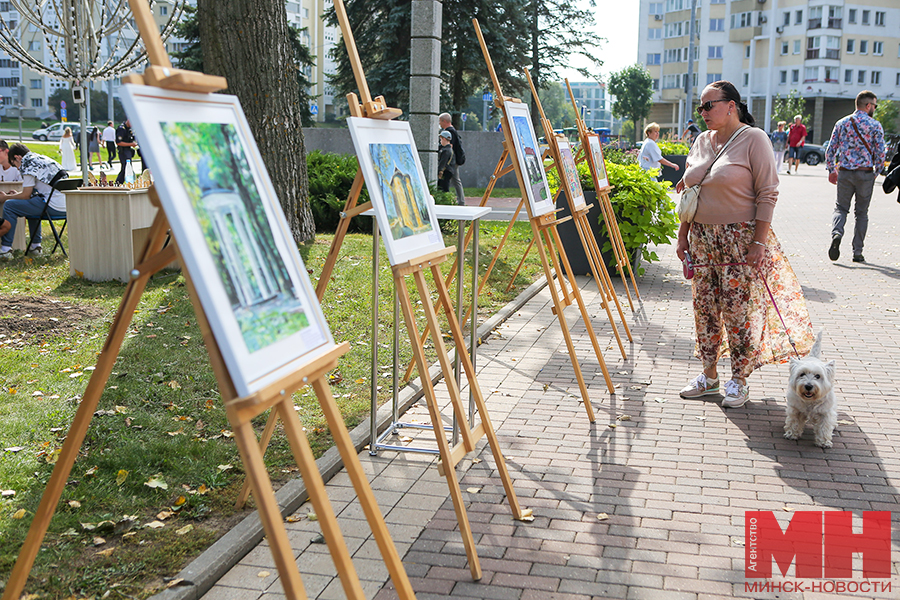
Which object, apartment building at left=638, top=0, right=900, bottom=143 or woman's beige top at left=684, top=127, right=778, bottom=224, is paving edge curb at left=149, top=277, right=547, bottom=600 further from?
apartment building at left=638, top=0, right=900, bottom=143

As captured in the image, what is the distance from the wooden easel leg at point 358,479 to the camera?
283cm

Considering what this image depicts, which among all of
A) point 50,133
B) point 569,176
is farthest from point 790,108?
point 569,176

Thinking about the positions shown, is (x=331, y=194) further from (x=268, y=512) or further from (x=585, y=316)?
(x=268, y=512)

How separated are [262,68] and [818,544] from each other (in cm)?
866

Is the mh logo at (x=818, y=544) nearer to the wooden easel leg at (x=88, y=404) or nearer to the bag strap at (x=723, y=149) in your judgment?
the bag strap at (x=723, y=149)

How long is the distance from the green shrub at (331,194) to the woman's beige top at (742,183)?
301 inches

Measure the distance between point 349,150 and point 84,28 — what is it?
13.8 m

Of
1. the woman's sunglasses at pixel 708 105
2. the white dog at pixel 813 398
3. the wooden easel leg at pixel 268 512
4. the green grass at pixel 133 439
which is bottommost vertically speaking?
the green grass at pixel 133 439

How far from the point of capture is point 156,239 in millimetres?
2844

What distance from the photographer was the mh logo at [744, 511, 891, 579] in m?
3.81

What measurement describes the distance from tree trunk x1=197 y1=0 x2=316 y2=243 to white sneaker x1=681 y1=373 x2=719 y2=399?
6.05 metres

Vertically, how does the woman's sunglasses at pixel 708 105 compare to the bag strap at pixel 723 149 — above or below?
above

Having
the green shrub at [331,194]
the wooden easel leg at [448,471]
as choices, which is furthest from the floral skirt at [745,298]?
the green shrub at [331,194]

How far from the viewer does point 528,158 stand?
239 inches
